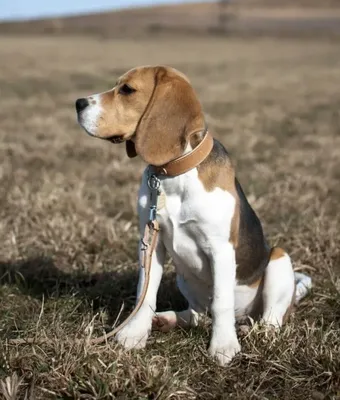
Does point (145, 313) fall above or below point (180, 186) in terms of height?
below

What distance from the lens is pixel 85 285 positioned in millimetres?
5348

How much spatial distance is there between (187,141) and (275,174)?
5560 millimetres

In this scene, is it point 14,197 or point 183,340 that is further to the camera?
point 14,197

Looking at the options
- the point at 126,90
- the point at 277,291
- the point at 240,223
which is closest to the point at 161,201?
the point at 240,223

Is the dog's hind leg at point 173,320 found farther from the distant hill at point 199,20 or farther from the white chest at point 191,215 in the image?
the distant hill at point 199,20

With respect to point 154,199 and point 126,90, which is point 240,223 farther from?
point 126,90

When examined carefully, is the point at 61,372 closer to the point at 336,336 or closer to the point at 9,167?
the point at 336,336

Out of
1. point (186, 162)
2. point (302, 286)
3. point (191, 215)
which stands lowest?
point (302, 286)

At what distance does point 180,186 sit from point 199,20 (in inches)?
2920

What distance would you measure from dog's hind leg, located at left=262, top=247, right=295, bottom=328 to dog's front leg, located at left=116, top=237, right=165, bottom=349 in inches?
29.5

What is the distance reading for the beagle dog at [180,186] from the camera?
3.73 meters

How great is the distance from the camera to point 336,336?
407 cm

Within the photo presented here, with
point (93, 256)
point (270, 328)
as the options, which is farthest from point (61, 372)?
point (93, 256)

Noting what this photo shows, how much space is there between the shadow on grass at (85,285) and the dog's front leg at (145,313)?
57 cm
